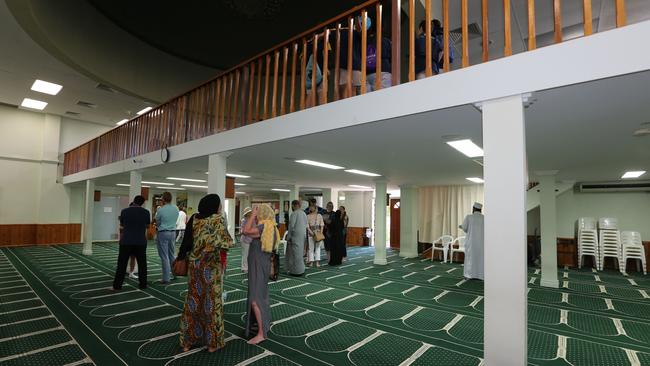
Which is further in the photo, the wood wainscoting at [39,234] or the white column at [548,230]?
the wood wainscoting at [39,234]

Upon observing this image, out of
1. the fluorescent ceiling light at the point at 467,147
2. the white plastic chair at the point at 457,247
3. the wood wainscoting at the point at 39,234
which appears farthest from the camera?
the wood wainscoting at the point at 39,234

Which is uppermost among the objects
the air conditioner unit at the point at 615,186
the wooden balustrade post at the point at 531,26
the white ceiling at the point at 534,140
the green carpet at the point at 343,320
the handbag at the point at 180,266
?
the wooden balustrade post at the point at 531,26

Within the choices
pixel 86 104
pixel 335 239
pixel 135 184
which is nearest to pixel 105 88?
pixel 86 104

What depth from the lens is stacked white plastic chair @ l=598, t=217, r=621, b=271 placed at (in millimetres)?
8078

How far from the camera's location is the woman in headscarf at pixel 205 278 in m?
3.02

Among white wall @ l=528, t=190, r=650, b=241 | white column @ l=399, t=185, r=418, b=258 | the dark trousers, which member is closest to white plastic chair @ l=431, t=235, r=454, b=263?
white column @ l=399, t=185, r=418, b=258

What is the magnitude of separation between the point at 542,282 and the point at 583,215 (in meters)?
4.34

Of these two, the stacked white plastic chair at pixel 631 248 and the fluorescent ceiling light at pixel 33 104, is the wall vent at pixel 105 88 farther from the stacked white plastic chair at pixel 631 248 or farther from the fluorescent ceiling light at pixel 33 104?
the stacked white plastic chair at pixel 631 248

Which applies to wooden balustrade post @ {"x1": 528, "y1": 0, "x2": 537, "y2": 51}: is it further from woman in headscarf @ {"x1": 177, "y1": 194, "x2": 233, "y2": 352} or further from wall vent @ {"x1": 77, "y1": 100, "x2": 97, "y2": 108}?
wall vent @ {"x1": 77, "y1": 100, "x2": 97, "y2": 108}

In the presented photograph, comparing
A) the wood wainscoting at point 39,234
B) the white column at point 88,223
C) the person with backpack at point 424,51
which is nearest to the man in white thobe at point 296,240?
the person with backpack at point 424,51

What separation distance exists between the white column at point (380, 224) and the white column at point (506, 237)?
233 inches

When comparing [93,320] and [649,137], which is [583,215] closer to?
[649,137]

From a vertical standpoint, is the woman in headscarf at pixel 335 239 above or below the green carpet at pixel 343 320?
above

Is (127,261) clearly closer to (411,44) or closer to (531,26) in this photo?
(411,44)
